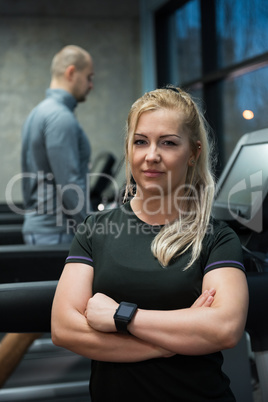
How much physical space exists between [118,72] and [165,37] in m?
0.71

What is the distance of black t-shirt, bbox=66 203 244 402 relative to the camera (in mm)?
1089

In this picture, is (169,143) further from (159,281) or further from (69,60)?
(69,60)

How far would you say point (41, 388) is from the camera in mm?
2244

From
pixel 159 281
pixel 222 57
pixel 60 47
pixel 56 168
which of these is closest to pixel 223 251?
pixel 159 281

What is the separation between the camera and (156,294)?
1104 mm

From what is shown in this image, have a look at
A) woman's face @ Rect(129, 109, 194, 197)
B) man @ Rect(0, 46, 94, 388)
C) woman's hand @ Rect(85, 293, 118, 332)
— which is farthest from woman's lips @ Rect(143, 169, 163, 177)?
man @ Rect(0, 46, 94, 388)

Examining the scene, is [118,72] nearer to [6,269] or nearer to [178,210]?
[6,269]

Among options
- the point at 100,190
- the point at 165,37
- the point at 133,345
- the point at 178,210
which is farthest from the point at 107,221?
the point at 165,37

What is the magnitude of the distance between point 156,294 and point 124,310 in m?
0.08

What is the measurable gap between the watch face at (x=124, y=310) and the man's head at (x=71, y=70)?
1.51 meters

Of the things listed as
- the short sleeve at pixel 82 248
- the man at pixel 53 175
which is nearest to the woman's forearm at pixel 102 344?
the short sleeve at pixel 82 248

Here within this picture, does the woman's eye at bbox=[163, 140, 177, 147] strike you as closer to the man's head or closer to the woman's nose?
the woman's nose

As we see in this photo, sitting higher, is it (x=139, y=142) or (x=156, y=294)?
(x=139, y=142)

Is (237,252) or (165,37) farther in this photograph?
(165,37)
